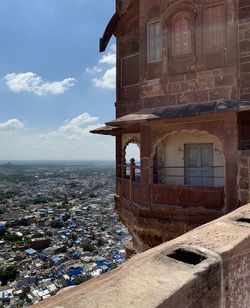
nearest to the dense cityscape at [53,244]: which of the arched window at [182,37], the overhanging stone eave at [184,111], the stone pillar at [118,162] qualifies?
the stone pillar at [118,162]

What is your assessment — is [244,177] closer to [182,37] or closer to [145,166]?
[145,166]

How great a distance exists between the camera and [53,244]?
4444 centimetres

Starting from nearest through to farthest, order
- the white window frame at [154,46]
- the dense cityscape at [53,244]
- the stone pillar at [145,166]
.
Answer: the stone pillar at [145,166]
the white window frame at [154,46]
the dense cityscape at [53,244]

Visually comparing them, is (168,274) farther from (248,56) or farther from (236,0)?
(236,0)

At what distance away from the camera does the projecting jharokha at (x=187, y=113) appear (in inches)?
232

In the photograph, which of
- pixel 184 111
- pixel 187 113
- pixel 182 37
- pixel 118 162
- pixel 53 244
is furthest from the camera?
pixel 53 244

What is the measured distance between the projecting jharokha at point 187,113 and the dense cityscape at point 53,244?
865 inches

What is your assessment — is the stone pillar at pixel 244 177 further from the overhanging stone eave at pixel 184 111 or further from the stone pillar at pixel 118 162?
the stone pillar at pixel 118 162

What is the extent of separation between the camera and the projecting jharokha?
590 cm

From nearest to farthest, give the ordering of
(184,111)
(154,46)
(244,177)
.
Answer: (244,177) → (184,111) → (154,46)

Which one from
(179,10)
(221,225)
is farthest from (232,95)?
(221,225)

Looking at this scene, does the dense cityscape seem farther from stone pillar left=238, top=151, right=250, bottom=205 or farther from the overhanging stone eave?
stone pillar left=238, top=151, right=250, bottom=205

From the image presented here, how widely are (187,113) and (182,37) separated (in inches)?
76.8

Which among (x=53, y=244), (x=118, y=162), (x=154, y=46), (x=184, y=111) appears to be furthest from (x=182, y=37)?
(x=53, y=244)
